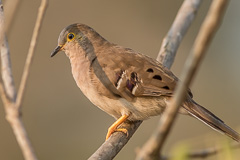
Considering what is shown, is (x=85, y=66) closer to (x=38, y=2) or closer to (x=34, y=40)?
(x=34, y=40)

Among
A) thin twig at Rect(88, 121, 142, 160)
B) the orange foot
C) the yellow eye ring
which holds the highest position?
the yellow eye ring

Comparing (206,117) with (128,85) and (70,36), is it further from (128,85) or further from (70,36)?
(70,36)

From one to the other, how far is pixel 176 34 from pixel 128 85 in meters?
1.25

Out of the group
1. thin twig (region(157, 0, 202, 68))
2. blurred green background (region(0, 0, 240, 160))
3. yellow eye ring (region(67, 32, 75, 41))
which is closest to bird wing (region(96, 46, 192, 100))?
thin twig (region(157, 0, 202, 68))

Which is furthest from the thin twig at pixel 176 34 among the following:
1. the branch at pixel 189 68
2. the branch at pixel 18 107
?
the branch at pixel 189 68

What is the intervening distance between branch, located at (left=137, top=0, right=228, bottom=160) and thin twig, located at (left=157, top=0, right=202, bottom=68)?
3.57 meters

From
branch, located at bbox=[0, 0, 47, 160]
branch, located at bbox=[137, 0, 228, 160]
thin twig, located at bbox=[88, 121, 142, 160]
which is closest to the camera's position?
branch, located at bbox=[137, 0, 228, 160]

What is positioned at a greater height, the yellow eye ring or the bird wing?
the yellow eye ring

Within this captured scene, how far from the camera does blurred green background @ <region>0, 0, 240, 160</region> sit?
932 centimetres

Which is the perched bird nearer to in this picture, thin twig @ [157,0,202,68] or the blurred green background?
thin twig @ [157,0,202,68]

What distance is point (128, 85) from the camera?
4.78 meters

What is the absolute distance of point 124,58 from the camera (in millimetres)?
5043

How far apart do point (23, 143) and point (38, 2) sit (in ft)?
28.5

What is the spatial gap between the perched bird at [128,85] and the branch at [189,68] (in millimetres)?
2310
